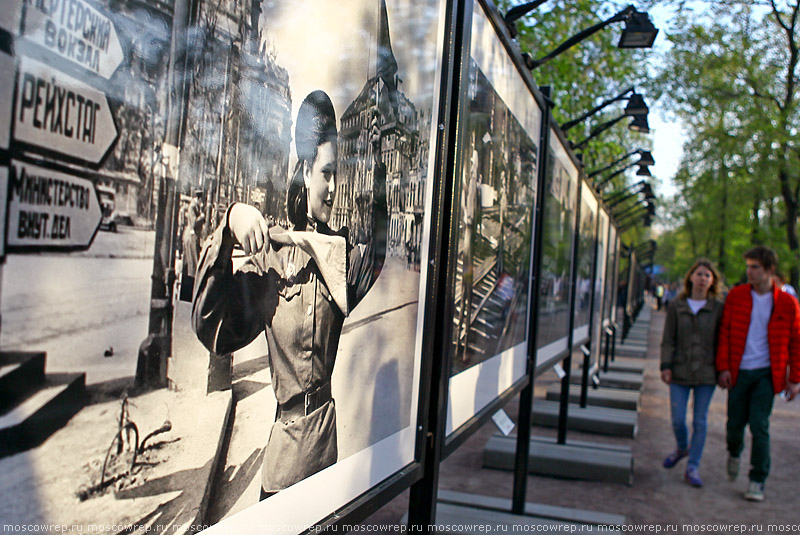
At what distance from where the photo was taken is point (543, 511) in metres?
4.70

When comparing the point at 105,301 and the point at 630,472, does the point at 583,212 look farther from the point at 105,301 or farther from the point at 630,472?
the point at 105,301

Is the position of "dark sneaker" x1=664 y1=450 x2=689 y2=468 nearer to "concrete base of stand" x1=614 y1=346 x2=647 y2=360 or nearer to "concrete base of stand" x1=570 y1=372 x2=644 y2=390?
"concrete base of stand" x1=570 y1=372 x2=644 y2=390

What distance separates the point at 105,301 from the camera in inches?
37.0

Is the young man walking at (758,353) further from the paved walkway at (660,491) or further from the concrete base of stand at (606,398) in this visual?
the concrete base of stand at (606,398)

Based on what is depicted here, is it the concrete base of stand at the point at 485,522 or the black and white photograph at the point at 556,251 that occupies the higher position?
the black and white photograph at the point at 556,251

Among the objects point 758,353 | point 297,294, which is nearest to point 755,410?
point 758,353

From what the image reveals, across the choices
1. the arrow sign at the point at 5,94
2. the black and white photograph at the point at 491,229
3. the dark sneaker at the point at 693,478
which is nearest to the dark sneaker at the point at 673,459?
the dark sneaker at the point at 693,478

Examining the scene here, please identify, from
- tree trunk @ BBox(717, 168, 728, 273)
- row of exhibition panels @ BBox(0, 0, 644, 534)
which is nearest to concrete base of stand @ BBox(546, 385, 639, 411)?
row of exhibition panels @ BBox(0, 0, 644, 534)

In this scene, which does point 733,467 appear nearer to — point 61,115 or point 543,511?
point 543,511

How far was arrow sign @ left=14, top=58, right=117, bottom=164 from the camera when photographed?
2.64 ft

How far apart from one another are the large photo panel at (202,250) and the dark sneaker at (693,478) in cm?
504

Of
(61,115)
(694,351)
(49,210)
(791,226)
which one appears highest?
(791,226)

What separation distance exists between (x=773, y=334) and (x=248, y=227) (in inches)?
209

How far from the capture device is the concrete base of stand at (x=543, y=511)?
4.57 metres
